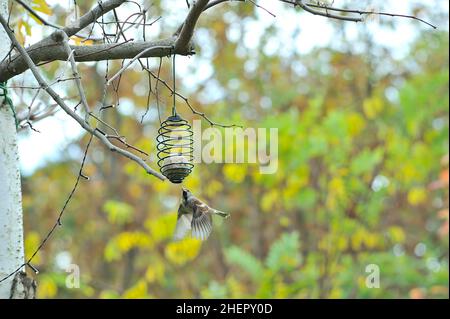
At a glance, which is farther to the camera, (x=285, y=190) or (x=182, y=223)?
(x=285, y=190)

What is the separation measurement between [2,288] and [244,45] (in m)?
6.49

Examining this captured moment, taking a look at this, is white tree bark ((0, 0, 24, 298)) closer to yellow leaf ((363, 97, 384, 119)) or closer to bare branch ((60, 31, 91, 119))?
bare branch ((60, 31, 91, 119))

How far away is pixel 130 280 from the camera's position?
9008 mm

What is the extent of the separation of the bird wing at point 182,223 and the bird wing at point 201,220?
58 millimetres

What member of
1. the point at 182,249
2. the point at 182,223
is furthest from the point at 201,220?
the point at 182,249

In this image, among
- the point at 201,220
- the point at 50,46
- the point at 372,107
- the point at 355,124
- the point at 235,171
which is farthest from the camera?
the point at 372,107

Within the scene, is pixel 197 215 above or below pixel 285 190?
below

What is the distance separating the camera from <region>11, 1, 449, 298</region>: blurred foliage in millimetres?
6938

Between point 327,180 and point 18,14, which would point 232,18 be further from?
point 18,14

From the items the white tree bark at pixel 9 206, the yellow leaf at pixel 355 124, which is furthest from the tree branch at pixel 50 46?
the yellow leaf at pixel 355 124

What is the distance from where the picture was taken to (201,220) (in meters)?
3.08

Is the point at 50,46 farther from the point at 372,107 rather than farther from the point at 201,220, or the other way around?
the point at 372,107

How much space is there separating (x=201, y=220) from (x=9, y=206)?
2.54 feet
